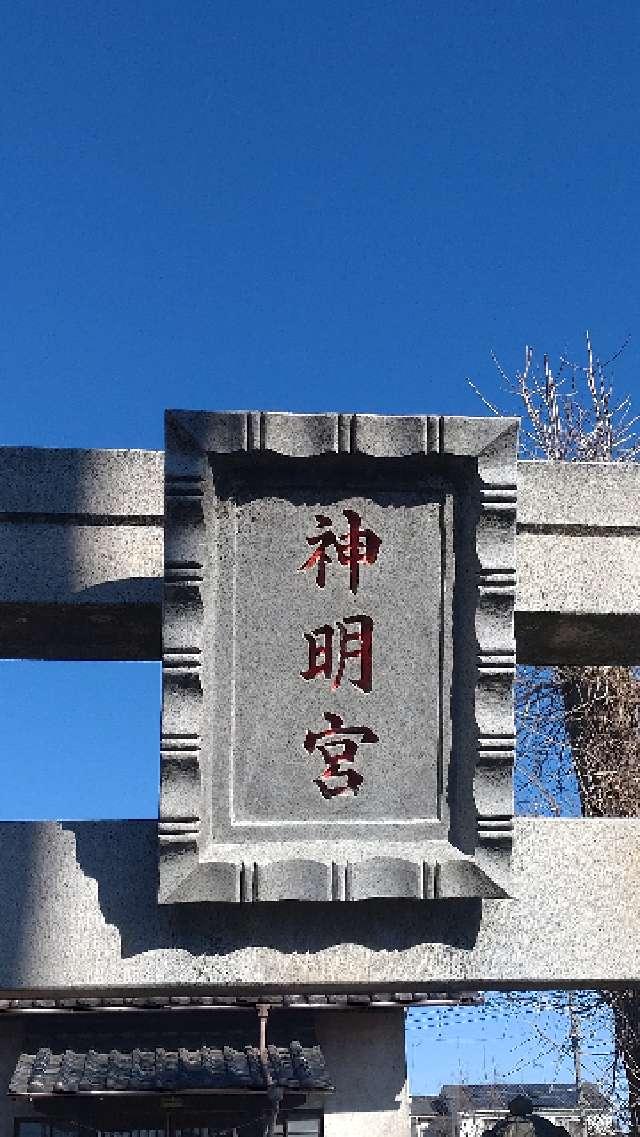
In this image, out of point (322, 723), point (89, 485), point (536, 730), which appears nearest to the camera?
point (322, 723)

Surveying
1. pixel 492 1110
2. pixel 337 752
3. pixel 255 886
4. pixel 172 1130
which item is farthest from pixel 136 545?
pixel 492 1110

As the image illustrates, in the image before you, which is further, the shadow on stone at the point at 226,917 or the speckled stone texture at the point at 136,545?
the speckled stone texture at the point at 136,545

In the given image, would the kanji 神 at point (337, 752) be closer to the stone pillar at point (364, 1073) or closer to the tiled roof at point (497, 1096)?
the stone pillar at point (364, 1073)

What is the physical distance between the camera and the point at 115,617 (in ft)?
17.8

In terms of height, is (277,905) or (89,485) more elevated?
(89,485)

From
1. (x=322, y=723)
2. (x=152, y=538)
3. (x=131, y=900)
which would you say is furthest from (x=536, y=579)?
(x=131, y=900)

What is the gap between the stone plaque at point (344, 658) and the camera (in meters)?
4.85

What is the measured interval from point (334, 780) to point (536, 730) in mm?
7166

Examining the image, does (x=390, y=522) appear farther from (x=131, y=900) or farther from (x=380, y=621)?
(x=131, y=900)

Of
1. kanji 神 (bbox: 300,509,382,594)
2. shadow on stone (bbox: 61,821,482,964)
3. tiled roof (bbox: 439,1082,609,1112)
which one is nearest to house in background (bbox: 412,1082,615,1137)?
tiled roof (bbox: 439,1082,609,1112)

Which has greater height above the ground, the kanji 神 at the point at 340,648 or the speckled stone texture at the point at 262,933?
the kanji 神 at the point at 340,648

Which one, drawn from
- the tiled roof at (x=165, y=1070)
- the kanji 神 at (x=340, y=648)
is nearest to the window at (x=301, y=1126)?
the tiled roof at (x=165, y=1070)

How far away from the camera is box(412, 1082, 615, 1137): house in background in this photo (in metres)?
11.6

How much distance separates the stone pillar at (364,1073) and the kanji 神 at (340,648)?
6612 mm
